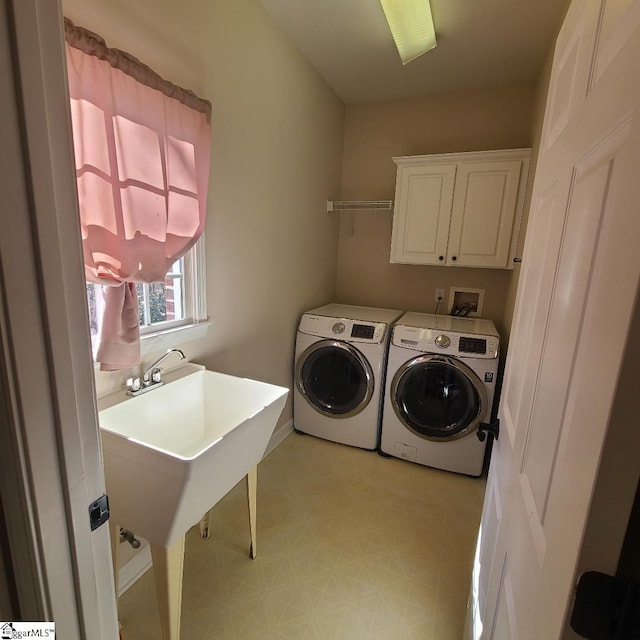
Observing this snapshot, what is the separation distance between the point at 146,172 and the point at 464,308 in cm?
260

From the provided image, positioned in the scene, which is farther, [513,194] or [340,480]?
[513,194]

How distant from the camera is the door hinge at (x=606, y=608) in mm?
379

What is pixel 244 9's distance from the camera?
1.74 metres

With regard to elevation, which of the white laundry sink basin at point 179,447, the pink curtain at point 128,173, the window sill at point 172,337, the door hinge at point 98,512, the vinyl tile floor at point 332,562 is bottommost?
the vinyl tile floor at point 332,562

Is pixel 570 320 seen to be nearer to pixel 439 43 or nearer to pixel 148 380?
pixel 148 380

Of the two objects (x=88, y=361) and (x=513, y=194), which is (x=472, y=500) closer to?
(x=513, y=194)

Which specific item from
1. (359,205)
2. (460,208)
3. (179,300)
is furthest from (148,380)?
Result: (460,208)

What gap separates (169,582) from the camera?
1.08 metres

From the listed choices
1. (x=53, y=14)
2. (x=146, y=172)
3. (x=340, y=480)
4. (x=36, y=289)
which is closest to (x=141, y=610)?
(x=340, y=480)

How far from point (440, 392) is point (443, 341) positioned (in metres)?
0.37

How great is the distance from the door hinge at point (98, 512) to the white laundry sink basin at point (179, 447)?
0.30 m

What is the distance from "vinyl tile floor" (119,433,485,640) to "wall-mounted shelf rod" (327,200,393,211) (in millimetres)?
2110

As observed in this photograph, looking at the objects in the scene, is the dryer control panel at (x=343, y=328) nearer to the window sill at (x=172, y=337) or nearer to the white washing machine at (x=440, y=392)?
the white washing machine at (x=440, y=392)

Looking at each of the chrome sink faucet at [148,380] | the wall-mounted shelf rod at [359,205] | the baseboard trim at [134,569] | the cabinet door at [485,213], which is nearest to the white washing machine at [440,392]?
the cabinet door at [485,213]
